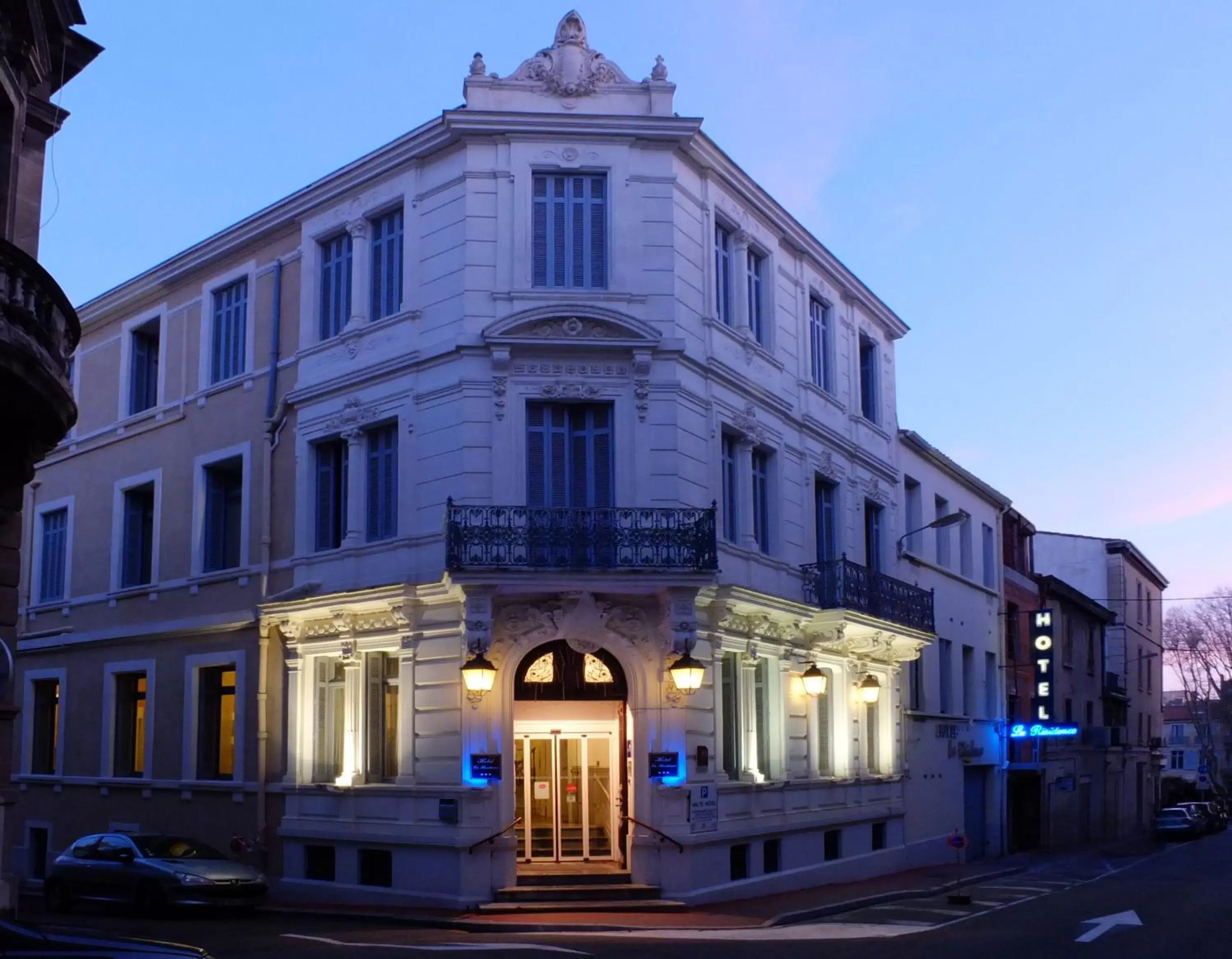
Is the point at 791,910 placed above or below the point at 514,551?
below

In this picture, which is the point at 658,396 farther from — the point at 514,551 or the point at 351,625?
the point at 351,625

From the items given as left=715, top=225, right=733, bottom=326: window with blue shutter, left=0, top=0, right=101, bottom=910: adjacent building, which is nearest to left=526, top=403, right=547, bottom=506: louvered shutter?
left=715, top=225, right=733, bottom=326: window with blue shutter

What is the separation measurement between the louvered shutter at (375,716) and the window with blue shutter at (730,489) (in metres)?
5.81

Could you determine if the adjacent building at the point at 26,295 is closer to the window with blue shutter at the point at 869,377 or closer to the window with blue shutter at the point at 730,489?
the window with blue shutter at the point at 730,489

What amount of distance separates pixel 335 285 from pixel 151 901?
1005 cm

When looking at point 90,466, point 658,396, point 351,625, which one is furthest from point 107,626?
point 658,396

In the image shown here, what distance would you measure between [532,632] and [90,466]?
42.2 ft

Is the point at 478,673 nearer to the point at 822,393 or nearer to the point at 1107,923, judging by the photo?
the point at 1107,923

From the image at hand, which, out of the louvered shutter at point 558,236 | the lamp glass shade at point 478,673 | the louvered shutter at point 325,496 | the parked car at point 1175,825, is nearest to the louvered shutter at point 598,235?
the louvered shutter at point 558,236

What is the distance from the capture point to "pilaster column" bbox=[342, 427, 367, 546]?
22.2 meters

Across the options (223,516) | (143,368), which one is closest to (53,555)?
(143,368)

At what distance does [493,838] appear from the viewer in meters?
19.7

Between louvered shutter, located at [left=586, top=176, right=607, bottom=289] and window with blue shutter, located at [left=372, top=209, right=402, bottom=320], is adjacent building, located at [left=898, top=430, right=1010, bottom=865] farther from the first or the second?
window with blue shutter, located at [left=372, top=209, right=402, bottom=320]

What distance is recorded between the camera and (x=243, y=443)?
974 inches
